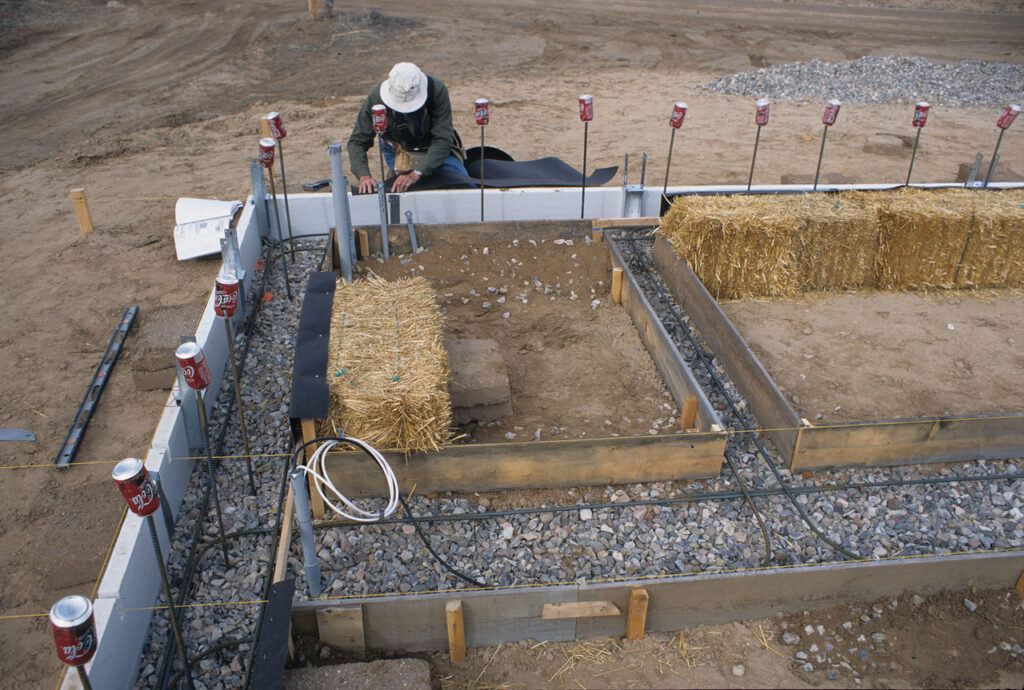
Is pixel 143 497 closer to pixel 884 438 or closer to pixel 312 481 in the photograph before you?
pixel 312 481

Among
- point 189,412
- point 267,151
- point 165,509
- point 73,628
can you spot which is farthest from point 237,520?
point 267,151

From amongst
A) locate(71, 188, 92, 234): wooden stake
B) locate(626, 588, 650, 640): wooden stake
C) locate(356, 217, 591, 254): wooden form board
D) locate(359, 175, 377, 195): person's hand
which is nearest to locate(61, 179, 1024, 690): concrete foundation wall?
locate(359, 175, 377, 195): person's hand

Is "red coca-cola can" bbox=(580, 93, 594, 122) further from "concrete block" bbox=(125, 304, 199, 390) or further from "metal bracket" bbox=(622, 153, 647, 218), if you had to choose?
"concrete block" bbox=(125, 304, 199, 390)

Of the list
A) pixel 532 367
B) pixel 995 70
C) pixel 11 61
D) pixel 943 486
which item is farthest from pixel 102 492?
pixel 995 70

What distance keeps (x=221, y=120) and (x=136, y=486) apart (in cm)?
1164

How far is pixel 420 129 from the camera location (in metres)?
8.02

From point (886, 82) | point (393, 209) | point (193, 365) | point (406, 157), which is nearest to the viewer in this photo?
point (193, 365)

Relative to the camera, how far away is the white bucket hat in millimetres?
7430

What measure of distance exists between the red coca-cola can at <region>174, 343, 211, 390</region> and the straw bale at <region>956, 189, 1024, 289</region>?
257 inches

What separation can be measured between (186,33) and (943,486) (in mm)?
17968

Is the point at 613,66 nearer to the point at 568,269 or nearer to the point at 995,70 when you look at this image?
the point at 995,70

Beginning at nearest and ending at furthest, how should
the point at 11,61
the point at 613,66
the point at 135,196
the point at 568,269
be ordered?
the point at 568,269 < the point at 135,196 < the point at 11,61 < the point at 613,66

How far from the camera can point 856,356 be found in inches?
243

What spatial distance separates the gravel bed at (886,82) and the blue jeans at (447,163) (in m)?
8.75
